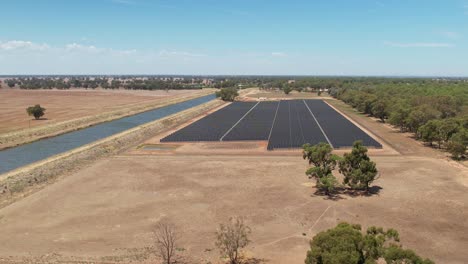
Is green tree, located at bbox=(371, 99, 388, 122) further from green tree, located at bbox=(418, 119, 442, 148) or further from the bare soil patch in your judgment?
the bare soil patch

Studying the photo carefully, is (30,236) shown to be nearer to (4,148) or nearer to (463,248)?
(463,248)

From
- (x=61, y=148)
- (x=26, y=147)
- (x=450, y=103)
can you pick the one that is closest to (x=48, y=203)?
(x=61, y=148)

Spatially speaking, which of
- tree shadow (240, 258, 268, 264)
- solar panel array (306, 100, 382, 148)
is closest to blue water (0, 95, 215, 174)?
tree shadow (240, 258, 268, 264)

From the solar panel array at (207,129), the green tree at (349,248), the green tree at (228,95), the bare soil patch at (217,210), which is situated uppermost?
the green tree at (228,95)

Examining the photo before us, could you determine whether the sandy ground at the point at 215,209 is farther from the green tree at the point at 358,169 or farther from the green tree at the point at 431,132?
the green tree at the point at 431,132

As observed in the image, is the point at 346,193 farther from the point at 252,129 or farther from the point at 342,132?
the point at 252,129

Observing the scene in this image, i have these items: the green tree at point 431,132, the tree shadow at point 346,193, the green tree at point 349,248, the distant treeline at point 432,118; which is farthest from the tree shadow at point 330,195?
the green tree at point 431,132

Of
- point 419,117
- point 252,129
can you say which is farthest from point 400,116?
point 252,129
